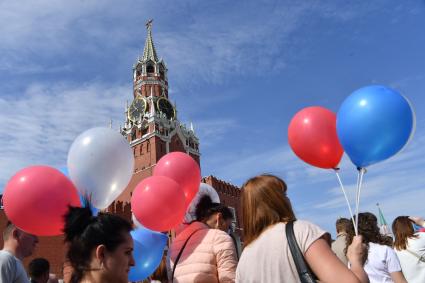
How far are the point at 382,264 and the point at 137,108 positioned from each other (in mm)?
39405

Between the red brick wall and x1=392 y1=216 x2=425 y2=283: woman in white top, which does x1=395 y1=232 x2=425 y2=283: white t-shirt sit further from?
the red brick wall

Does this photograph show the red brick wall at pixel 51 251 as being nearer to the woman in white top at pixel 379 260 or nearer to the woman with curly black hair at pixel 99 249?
the woman in white top at pixel 379 260

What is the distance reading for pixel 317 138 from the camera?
304 cm

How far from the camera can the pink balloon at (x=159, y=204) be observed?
3.18 m

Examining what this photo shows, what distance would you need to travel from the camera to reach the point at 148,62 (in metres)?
45.4

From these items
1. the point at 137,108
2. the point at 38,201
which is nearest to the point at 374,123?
the point at 38,201

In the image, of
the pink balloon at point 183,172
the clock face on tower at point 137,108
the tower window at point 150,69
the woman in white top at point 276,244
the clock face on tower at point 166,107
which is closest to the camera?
the woman in white top at point 276,244

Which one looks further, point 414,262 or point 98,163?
point 414,262

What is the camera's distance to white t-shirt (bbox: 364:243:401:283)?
3.11 metres

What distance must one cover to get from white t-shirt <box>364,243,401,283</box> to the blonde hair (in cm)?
170

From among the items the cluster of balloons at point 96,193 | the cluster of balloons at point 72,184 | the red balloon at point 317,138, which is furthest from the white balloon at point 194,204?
the red balloon at point 317,138

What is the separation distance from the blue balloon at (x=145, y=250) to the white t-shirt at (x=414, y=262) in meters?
2.48

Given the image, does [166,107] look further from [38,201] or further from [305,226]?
[305,226]

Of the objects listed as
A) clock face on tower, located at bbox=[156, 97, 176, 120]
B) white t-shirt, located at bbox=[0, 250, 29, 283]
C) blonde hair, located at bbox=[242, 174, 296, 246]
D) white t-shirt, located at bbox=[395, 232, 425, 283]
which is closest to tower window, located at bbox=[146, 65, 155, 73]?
clock face on tower, located at bbox=[156, 97, 176, 120]
